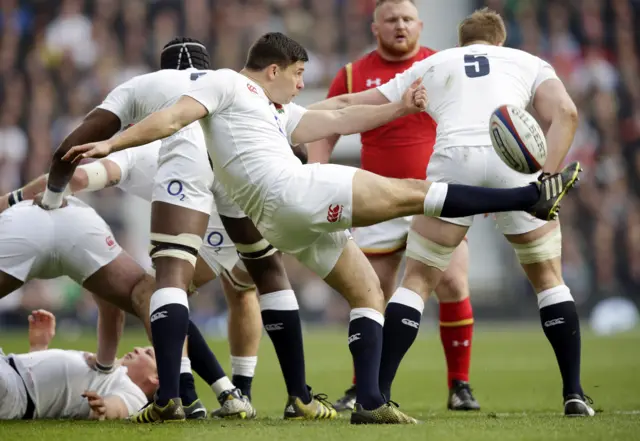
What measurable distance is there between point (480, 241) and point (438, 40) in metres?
3.97

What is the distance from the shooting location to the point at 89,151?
5.18m

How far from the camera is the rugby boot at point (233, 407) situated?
6309 millimetres

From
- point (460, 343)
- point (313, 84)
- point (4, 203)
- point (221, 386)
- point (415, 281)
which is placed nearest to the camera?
point (415, 281)

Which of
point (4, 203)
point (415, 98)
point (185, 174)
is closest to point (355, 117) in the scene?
point (415, 98)

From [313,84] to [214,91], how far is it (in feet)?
49.8

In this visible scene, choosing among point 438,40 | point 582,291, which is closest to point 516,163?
point 582,291

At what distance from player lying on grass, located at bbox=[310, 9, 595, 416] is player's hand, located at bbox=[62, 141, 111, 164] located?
5.84 feet

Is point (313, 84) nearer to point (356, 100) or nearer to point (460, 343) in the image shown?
point (460, 343)

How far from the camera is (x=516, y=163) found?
17.8 feet

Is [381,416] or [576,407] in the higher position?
[381,416]

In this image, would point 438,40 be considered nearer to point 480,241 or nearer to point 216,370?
point 480,241

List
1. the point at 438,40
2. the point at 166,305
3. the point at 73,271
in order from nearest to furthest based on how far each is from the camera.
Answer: the point at 166,305 → the point at 73,271 → the point at 438,40

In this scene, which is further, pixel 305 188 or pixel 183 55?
pixel 183 55

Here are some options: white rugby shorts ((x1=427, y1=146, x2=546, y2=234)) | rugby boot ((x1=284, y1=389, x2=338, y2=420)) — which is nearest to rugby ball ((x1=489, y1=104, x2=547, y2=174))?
white rugby shorts ((x1=427, y1=146, x2=546, y2=234))
